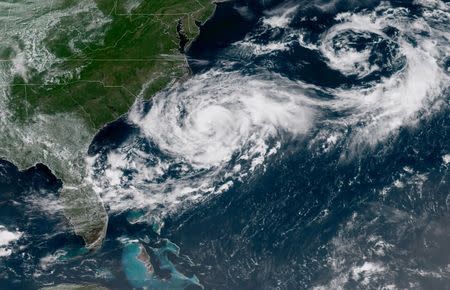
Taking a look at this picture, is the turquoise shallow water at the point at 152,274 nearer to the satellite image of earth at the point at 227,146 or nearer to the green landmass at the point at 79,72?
the satellite image of earth at the point at 227,146

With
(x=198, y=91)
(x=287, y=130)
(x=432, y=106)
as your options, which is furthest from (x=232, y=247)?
(x=432, y=106)

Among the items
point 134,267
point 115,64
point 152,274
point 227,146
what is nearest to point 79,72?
point 115,64

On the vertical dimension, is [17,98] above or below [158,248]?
above

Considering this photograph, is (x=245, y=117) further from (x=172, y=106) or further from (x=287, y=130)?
(x=172, y=106)

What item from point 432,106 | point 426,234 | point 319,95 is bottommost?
point 426,234

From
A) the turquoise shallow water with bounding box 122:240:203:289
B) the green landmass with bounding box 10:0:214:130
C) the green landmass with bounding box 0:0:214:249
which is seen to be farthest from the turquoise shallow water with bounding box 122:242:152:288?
the green landmass with bounding box 10:0:214:130

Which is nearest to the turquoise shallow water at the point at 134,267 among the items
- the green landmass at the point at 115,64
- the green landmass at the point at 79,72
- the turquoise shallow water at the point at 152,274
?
the turquoise shallow water at the point at 152,274

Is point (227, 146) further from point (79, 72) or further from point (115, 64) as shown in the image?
point (79, 72)
